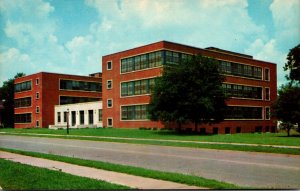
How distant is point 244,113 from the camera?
63.7 m

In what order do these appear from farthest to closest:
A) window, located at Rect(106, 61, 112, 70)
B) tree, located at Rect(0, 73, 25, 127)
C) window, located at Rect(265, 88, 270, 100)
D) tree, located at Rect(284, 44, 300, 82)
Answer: tree, located at Rect(0, 73, 25, 127), window, located at Rect(265, 88, 270, 100), window, located at Rect(106, 61, 112, 70), tree, located at Rect(284, 44, 300, 82)

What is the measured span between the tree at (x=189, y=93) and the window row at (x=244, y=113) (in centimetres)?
1831

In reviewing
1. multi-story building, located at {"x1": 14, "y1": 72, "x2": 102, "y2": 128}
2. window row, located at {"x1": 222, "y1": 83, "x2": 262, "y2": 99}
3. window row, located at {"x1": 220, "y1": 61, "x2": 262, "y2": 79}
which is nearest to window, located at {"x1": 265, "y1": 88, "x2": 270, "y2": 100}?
window row, located at {"x1": 222, "y1": 83, "x2": 262, "y2": 99}

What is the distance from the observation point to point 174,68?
135ft

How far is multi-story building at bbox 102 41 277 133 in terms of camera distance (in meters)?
53.2

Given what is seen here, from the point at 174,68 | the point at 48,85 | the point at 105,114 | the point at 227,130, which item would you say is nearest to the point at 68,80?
the point at 48,85

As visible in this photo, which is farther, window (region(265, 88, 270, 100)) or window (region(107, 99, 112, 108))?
window (region(265, 88, 270, 100))

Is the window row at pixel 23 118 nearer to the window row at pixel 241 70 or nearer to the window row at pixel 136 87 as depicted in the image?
the window row at pixel 136 87

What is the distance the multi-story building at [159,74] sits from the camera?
53.2 meters

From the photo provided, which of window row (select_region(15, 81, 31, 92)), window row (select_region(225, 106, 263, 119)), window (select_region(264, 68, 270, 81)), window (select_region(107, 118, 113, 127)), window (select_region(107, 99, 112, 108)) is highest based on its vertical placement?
window (select_region(264, 68, 270, 81))

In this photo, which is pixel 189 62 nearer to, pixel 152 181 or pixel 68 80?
pixel 152 181

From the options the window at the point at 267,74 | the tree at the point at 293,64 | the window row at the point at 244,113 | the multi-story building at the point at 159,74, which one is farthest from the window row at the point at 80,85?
the tree at the point at 293,64

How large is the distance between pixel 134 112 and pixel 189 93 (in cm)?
1783

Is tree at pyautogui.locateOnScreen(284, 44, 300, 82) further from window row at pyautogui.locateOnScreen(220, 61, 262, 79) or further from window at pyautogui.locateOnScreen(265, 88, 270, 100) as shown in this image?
window at pyautogui.locateOnScreen(265, 88, 270, 100)
